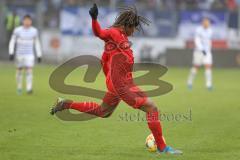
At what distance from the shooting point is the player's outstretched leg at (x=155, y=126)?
11445 millimetres

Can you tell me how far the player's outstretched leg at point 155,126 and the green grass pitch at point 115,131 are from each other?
0.18m

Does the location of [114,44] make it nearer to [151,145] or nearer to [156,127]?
[156,127]

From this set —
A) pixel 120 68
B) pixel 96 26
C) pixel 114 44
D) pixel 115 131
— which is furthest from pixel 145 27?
pixel 96 26

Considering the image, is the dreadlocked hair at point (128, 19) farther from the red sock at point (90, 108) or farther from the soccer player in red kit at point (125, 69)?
the red sock at point (90, 108)

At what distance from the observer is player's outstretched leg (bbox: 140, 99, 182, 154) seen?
11.4 meters

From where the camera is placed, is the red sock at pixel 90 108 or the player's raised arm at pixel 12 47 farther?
the player's raised arm at pixel 12 47

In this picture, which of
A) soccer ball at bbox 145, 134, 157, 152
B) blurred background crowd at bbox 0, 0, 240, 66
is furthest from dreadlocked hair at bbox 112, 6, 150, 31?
blurred background crowd at bbox 0, 0, 240, 66

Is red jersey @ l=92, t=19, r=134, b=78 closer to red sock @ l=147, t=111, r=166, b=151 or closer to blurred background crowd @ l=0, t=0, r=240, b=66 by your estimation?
red sock @ l=147, t=111, r=166, b=151

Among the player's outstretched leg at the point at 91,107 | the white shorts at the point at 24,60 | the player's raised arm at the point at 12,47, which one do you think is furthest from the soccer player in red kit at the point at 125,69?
the white shorts at the point at 24,60

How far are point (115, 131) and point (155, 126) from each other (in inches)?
120

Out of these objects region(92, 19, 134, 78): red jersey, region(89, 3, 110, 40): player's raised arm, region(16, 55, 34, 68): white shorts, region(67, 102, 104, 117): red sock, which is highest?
region(89, 3, 110, 40): player's raised arm

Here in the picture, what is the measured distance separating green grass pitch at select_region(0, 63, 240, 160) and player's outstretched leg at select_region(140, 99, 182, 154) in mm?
185

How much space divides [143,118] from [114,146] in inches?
177

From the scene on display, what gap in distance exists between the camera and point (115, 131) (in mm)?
14422
